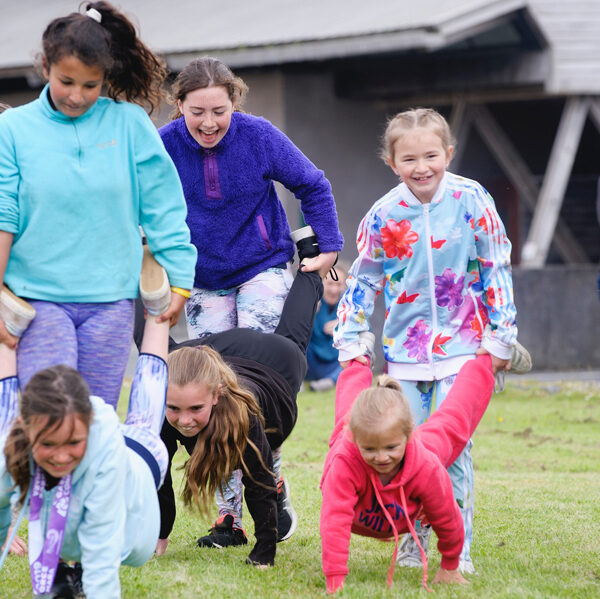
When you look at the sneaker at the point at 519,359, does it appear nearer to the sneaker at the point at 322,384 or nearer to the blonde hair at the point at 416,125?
the blonde hair at the point at 416,125

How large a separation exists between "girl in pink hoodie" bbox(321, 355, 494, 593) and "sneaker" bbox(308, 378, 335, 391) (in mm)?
7154

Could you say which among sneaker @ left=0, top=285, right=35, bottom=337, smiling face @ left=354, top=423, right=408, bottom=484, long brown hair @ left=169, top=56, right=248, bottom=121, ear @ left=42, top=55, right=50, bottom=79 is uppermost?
long brown hair @ left=169, top=56, right=248, bottom=121

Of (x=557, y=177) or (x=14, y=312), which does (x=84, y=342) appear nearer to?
(x=14, y=312)

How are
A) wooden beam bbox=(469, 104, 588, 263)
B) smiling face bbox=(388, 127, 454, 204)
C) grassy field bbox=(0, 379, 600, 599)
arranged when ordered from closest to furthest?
grassy field bbox=(0, 379, 600, 599)
smiling face bbox=(388, 127, 454, 204)
wooden beam bbox=(469, 104, 588, 263)

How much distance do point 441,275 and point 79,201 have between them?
1560 mm

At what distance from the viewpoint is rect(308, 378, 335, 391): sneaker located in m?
11.6

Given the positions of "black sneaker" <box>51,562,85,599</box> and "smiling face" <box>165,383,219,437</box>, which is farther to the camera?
"smiling face" <box>165,383,219,437</box>

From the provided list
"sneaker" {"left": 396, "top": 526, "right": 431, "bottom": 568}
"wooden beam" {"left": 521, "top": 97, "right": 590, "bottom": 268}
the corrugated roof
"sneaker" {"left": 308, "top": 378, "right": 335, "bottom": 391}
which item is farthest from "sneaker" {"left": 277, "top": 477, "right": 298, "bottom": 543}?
"wooden beam" {"left": 521, "top": 97, "right": 590, "bottom": 268}

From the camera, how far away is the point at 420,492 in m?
4.16

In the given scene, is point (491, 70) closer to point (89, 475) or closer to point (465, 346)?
point (465, 346)

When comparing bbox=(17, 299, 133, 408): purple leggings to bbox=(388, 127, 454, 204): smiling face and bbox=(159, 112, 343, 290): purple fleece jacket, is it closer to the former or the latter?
bbox=(159, 112, 343, 290): purple fleece jacket

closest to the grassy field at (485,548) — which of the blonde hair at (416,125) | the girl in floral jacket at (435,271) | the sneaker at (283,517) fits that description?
the sneaker at (283,517)

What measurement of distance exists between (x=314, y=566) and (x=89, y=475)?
144cm

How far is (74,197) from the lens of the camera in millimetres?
3816
